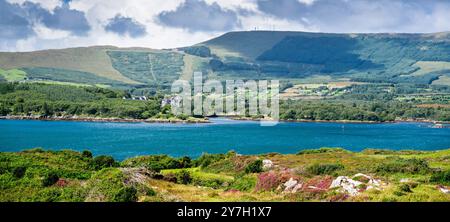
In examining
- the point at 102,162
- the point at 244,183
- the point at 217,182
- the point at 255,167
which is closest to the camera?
the point at 244,183

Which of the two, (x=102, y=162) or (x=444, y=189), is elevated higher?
(x=444, y=189)

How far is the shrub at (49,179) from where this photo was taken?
2758 cm

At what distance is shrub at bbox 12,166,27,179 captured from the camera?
29417mm

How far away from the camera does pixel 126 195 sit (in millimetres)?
23109

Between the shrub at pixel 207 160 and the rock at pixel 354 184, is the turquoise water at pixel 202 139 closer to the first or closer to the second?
the shrub at pixel 207 160

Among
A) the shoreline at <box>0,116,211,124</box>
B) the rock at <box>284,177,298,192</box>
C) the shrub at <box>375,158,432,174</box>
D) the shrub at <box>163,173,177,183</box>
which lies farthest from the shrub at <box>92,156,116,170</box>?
the shoreline at <box>0,116,211,124</box>

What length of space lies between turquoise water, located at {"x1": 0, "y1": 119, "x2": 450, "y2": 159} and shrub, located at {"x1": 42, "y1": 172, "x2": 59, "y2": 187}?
177ft

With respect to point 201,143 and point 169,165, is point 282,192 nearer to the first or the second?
point 169,165

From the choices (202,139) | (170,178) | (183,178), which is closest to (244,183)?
(183,178)

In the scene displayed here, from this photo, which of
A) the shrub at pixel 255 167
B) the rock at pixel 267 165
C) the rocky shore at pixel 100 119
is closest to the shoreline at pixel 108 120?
the rocky shore at pixel 100 119

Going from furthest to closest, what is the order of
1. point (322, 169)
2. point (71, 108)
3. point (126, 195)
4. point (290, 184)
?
point (71, 108), point (322, 169), point (290, 184), point (126, 195)

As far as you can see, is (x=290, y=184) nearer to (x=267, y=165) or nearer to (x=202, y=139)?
(x=267, y=165)

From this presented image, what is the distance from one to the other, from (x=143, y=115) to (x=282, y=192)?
501 feet

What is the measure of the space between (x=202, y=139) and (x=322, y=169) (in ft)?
275
